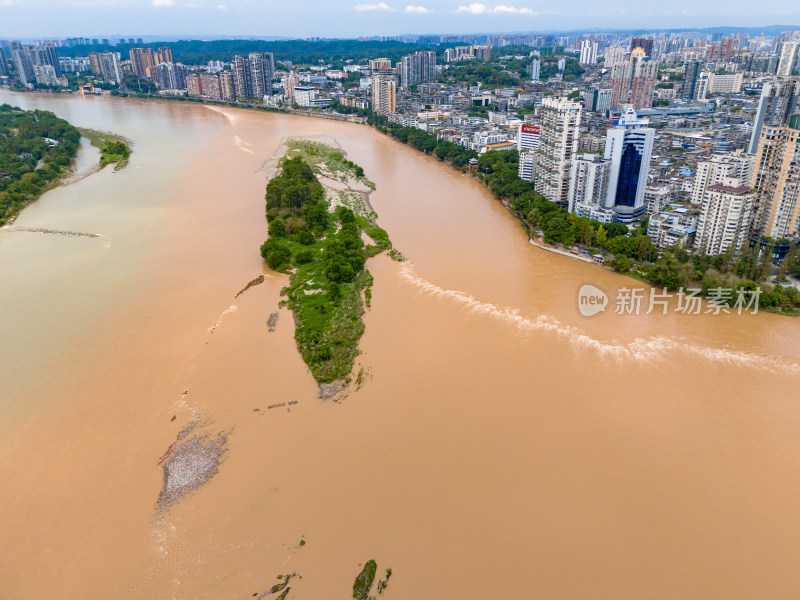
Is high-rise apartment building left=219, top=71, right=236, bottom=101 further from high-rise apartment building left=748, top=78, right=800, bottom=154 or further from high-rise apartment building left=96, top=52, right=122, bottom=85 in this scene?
high-rise apartment building left=748, top=78, right=800, bottom=154

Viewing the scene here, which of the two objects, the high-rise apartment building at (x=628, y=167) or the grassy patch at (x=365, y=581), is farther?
the high-rise apartment building at (x=628, y=167)

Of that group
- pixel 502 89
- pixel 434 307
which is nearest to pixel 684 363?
pixel 434 307

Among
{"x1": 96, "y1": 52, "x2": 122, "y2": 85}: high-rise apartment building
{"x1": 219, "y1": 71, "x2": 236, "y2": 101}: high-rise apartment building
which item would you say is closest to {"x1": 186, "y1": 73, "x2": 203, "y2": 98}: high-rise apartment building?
{"x1": 219, "y1": 71, "x2": 236, "y2": 101}: high-rise apartment building

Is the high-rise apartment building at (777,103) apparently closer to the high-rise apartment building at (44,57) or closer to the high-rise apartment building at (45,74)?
the high-rise apartment building at (45,74)

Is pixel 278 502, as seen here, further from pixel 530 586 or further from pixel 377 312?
pixel 377 312

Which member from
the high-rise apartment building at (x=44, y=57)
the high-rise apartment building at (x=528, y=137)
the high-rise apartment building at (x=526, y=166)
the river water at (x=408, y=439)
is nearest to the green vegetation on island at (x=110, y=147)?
the river water at (x=408, y=439)

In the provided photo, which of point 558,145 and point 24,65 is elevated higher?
point 24,65

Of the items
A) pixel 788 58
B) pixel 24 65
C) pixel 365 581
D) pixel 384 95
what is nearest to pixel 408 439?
pixel 365 581

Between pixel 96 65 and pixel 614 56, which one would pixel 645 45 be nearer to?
pixel 614 56
